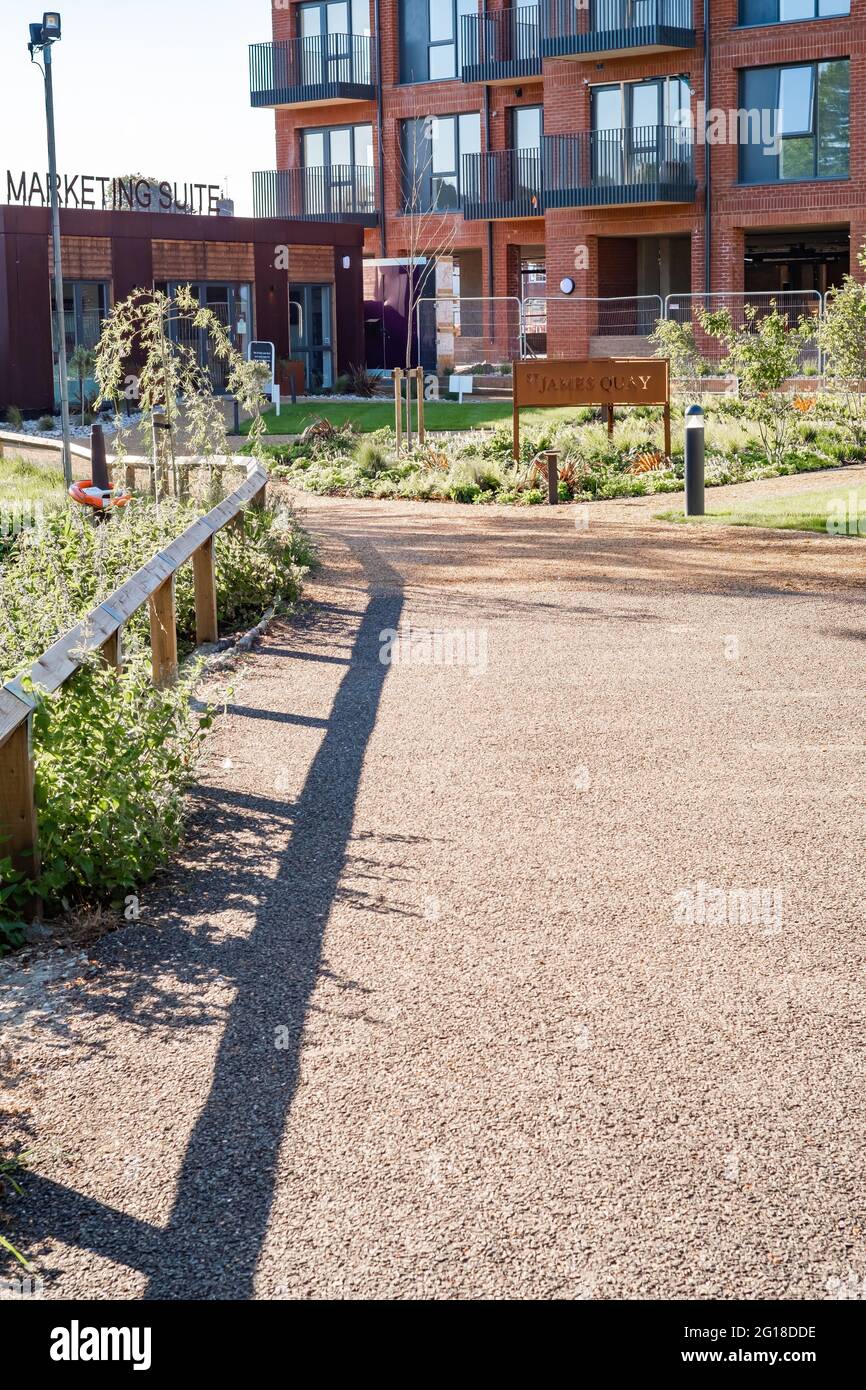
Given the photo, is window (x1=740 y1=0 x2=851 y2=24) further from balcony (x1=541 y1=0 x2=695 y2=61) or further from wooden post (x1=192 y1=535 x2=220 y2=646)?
wooden post (x1=192 y1=535 x2=220 y2=646)

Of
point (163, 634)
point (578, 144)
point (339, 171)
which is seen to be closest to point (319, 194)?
point (339, 171)

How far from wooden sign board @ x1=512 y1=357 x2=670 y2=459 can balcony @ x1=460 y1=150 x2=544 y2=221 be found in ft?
69.9

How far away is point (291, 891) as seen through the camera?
5844mm

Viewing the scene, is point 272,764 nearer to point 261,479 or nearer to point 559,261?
point 261,479

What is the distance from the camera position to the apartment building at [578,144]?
118 feet

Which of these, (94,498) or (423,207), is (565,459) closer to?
→ (94,498)

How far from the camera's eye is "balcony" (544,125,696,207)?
37.0 m

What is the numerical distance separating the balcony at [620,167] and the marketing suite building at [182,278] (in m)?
5.58

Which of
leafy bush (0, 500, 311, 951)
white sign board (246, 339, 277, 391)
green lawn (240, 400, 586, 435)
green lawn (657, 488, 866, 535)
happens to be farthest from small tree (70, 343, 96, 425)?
leafy bush (0, 500, 311, 951)

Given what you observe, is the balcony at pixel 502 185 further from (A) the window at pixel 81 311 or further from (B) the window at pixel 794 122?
(A) the window at pixel 81 311

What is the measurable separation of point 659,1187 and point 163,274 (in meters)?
36.2

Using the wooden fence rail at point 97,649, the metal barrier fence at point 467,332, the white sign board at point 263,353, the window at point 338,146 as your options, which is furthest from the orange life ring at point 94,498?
the window at point 338,146

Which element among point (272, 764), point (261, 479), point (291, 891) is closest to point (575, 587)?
point (261, 479)

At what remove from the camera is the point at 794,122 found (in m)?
36.1
